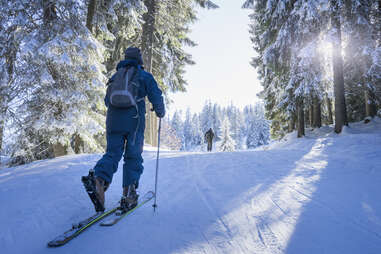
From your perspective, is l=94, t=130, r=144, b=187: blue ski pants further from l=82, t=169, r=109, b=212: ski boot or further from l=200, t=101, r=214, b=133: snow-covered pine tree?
l=200, t=101, r=214, b=133: snow-covered pine tree

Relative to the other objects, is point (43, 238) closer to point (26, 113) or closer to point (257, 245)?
point (257, 245)

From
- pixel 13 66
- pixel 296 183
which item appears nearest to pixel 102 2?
pixel 13 66

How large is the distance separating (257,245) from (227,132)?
37348mm

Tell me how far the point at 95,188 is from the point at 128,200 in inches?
17.3

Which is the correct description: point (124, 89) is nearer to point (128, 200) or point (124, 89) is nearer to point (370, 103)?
point (128, 200)

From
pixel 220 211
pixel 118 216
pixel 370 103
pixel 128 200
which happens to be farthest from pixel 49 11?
pixel 370 103

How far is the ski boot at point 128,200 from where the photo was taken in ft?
7.92

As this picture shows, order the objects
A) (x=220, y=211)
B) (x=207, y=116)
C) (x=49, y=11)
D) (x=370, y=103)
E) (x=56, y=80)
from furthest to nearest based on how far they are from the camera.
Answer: (x=207, y=116)
(x=370, y=103)
(x=49, y=11)
(x=56, y=80)
(x=220, y=211)

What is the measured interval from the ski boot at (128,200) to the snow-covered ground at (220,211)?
4.9 inches

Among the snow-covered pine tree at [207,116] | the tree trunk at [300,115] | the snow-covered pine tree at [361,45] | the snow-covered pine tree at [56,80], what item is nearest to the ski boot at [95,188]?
the snow-covered pine tree at [56,80]

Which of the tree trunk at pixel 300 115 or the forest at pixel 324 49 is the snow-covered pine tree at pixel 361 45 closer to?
the forest at pixel 324 49

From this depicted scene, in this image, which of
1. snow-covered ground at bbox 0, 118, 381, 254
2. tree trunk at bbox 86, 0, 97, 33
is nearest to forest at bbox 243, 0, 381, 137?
snow-covered ground at bbox 0, 118, 381, 254

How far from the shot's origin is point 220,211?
246 centimetres

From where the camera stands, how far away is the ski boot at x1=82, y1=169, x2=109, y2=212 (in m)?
2.12
